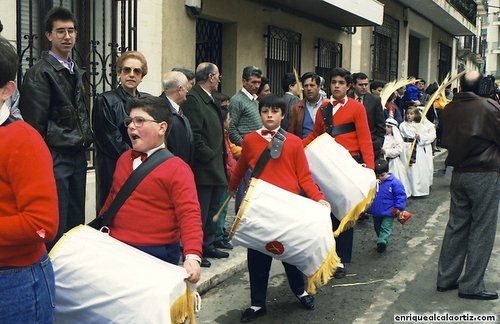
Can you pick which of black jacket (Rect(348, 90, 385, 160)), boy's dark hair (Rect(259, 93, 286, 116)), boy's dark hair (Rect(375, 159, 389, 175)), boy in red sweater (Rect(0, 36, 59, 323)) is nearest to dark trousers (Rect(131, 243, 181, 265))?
boy in red sweater (Rect(0, 36, 59, 323))

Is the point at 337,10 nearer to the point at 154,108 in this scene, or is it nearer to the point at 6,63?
the point at 154,108

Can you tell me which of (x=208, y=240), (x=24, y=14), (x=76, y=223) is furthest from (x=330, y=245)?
(x=24, y=14)

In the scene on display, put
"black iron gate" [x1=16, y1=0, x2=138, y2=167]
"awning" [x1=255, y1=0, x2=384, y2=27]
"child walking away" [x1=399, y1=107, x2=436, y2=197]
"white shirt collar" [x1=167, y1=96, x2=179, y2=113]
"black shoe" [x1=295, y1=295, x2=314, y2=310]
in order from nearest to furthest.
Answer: "black shoe" [x1=295, y1=295, x2=314, y2=310], "white shirt collar" [x1=167, y1=96, x2=179, y2=113], "black iron gate" [x1=16, y1=0, x2=138, y2=167], "child walking away" [x1=399, y1=107, x2=436, y2=197], "awning" [x1=255, y1=0, x2=384, y2=27]

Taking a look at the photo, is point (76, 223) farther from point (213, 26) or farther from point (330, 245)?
point (213, 26)

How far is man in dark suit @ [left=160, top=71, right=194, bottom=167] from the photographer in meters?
5.38

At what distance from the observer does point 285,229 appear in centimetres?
421

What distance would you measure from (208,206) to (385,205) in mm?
2030

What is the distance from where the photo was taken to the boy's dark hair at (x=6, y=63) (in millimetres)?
2297

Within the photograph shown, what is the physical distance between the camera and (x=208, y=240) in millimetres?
6430

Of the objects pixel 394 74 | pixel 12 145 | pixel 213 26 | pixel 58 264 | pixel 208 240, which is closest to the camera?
pixel 12 145

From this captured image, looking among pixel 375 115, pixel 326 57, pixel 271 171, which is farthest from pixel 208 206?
pixel 326 57

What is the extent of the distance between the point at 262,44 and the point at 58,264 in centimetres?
983

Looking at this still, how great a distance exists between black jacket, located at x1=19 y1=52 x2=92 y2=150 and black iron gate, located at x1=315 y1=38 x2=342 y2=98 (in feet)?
36.4

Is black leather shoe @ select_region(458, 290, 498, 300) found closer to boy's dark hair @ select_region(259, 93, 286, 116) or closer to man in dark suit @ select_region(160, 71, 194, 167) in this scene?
boy's dark hair @ select_region(259, 93, 286, 116)
